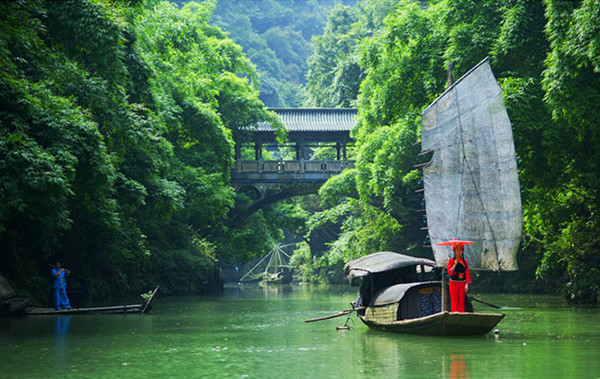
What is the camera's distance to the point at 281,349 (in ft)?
44.7

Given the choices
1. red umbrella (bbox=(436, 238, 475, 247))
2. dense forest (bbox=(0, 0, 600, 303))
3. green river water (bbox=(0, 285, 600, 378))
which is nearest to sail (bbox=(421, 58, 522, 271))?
red umbrella (bbox=(436, 238, 475, 247))

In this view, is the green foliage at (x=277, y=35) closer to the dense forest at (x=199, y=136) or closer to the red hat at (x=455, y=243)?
the dense forest at (x=199, y=136)

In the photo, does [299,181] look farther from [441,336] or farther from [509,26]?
[441,336]

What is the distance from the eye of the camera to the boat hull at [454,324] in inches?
569

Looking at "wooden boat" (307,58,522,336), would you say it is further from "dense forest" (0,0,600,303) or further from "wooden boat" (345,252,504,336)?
"dense forest" (0,0,600,303)

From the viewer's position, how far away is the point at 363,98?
3697cm

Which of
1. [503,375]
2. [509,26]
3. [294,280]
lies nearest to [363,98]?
[509,26]

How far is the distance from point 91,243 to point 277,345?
41.6ft

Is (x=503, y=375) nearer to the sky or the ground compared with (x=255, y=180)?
nearer to the ground

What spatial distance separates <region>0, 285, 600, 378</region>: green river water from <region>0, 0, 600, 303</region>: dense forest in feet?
8.36

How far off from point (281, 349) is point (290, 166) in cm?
3127

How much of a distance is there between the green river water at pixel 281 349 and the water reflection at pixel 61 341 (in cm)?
2

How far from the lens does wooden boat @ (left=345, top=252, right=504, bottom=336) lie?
48.0 feet

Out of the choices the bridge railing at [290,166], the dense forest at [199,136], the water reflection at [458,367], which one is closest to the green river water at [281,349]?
the water reflection at [458,367]
